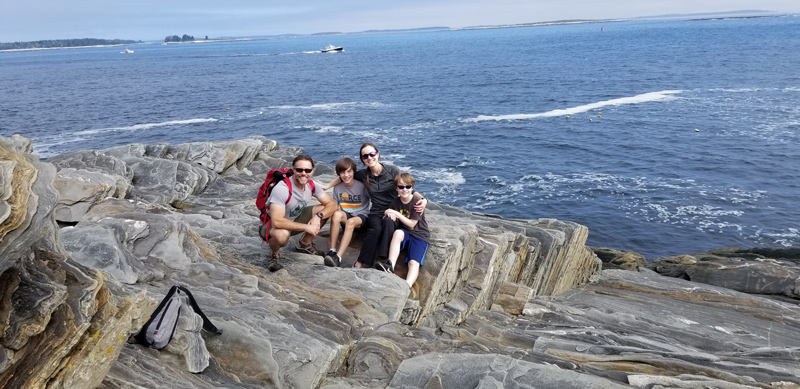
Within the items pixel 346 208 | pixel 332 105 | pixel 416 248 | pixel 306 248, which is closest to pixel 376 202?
pixel 346 208

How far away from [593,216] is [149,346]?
2710cm

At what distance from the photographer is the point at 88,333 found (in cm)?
619

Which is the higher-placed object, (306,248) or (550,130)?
(306,248)

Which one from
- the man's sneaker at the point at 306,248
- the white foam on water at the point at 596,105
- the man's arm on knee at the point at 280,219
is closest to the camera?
the man's arm on knee at the point at 280,219

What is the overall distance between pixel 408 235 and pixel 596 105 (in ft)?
182

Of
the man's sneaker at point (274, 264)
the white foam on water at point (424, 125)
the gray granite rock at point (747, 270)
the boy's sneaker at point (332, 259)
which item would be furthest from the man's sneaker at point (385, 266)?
the white foam on water at point (424, 125)

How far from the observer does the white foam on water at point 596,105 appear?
57875 millimetres

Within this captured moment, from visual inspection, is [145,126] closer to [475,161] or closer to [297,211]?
[475,161]

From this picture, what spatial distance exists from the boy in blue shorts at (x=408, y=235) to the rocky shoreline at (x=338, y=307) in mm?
483

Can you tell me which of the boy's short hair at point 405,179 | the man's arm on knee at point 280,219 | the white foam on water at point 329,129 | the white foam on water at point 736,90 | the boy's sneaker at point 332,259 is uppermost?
the boy's short hair at point 405,179

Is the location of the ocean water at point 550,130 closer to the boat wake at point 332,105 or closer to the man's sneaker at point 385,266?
the boat wake at point 332,105

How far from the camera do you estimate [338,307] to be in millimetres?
10320

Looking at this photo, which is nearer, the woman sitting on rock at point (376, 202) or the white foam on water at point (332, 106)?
the woman sitting on rock at point (376, 202)

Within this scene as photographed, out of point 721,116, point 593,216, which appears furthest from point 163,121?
point 721,116
